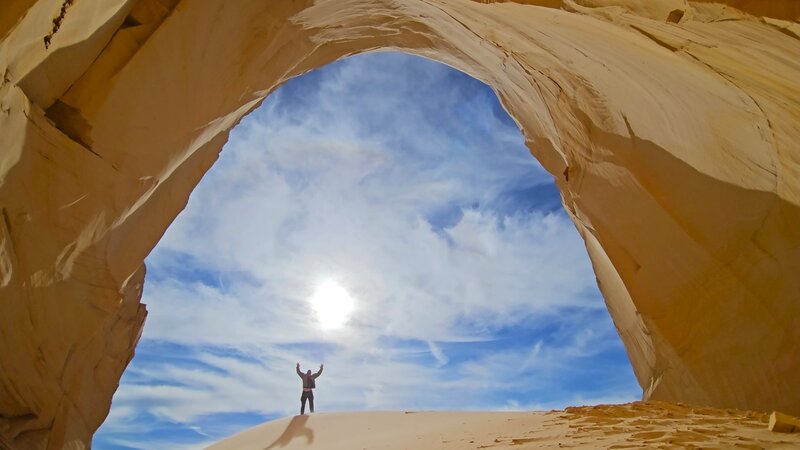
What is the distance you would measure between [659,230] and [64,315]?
6079 mm

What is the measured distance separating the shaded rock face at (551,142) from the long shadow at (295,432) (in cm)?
679

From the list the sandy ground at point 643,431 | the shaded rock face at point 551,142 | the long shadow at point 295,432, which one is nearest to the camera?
the sandy ground at point 643,431

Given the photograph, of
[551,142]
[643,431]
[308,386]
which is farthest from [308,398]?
[643,431]

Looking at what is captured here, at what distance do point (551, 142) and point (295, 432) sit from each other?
10.6 m

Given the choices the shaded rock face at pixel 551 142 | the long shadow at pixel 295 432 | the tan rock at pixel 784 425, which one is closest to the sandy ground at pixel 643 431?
the tan rock at pixel 784 425

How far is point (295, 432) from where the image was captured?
1298cm

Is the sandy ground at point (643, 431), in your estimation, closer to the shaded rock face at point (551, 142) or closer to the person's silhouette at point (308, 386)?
the shaded rock face at point (551, 142)

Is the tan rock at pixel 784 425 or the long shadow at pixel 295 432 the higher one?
the long shadow at pixel 295 432

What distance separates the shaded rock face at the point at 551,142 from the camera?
166 inches

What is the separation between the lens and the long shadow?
40.7 ft

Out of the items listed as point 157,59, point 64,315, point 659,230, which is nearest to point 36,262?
point 64,315

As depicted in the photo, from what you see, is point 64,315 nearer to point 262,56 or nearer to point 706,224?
point 262,56

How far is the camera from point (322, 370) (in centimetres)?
1496

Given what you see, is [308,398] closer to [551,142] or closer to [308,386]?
[308,386]
